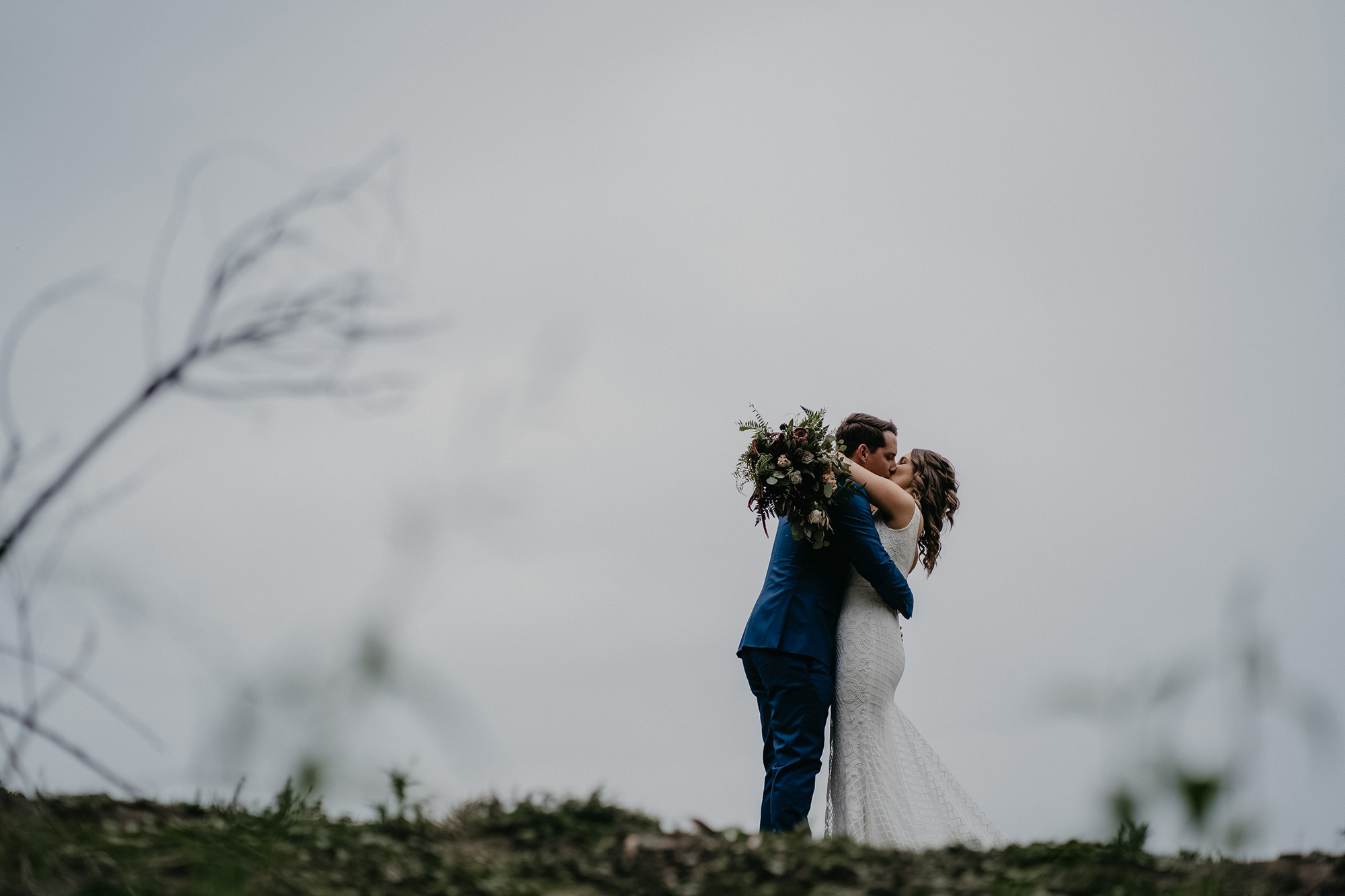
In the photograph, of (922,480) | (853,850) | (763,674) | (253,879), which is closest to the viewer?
(253,879)

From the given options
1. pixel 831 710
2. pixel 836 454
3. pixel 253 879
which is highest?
pixel 836 454

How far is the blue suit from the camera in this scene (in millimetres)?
5285

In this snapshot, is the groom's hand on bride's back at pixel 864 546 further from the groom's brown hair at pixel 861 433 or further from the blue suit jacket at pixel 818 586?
the groom's brown hair at pixel 861 433

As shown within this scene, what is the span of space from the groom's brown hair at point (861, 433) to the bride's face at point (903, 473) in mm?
314

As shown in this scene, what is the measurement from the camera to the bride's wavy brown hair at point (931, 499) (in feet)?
21.9

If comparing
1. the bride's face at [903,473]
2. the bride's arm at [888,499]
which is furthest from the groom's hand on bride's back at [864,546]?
the bride's face at [903,473]


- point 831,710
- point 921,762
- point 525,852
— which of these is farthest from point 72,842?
point 921,762

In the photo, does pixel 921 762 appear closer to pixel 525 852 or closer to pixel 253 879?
pixel 525 852

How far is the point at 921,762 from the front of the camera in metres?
5.81

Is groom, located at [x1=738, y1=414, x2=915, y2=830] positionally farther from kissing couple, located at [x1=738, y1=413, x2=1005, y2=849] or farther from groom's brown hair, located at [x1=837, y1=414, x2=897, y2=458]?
groom's brown hair, located at [x1=837, y1=414, x2=897, y2=458]

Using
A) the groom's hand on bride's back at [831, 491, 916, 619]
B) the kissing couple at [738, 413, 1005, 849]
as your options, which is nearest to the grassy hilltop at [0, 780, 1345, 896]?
the kissing couple at [738, 413, 1005, 849]

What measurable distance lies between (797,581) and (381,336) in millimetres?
4368

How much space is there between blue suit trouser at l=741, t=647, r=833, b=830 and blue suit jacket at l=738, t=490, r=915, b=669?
0.28ft

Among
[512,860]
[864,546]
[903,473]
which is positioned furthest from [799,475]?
[512,860]
